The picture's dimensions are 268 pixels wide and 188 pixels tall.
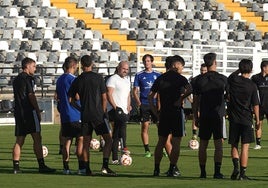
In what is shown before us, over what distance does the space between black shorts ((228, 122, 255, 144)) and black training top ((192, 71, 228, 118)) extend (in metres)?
0.32

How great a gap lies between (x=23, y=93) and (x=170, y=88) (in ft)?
9.11

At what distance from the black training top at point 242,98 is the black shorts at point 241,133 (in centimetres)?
8

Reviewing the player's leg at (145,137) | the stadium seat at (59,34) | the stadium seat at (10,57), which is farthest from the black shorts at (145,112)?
the stadium seat at (59,34)

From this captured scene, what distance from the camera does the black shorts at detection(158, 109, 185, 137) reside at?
19.1m

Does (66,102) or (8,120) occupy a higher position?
(66,102)

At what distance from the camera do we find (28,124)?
65.9 feet

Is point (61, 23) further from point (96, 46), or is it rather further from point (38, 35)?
point (96, 46)

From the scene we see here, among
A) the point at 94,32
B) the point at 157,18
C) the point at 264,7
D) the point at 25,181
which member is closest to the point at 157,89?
the point at 25,181

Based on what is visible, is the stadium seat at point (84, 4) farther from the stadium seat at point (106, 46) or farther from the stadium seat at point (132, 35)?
the stadium seat at point (106, 46)

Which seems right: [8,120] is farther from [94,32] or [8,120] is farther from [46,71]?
[94,32]

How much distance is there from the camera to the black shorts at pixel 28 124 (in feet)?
65.8

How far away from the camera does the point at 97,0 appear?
173 ft

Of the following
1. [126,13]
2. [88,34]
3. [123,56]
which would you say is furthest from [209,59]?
[126,13]

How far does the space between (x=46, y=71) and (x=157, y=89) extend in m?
25.0
